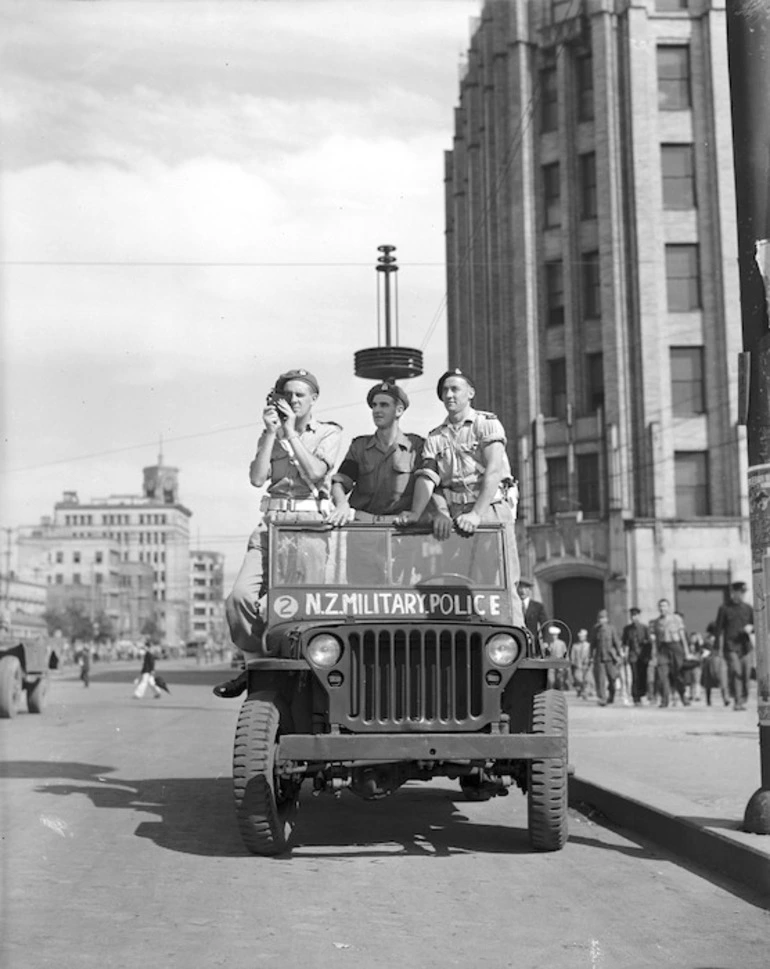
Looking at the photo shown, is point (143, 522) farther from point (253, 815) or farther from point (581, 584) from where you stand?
point (253, 815)

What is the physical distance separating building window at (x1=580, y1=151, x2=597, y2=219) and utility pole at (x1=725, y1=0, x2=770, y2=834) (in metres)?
35.5

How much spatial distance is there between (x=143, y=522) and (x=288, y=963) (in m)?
155

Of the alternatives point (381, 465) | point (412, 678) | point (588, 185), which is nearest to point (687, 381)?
point (588, 185)

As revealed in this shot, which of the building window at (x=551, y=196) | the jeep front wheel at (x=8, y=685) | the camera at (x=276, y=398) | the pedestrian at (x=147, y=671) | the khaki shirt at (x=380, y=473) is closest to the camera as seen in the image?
the camera at (x=276, y=398)

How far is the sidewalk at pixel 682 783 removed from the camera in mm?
7105

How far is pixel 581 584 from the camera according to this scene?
1628 inches

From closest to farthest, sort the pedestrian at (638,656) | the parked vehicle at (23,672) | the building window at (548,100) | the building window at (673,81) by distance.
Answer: the parked vehicle at (23,672)
the pedestrian at (638,656)
the building window at (673,81)
the building window at (548,100)

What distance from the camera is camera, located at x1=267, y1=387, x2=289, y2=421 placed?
28.3 feet

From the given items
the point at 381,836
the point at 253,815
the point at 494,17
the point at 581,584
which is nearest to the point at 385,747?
the point at 253,815

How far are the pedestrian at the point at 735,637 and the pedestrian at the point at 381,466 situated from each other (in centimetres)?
1118

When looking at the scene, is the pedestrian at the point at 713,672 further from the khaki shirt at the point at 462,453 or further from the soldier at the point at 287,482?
the soldier at the point at 287,482

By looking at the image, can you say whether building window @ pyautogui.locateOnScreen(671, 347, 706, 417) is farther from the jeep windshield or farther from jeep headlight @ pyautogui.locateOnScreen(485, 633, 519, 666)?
jeep headlight @ pyautogui.locateOnScreen(485, 633, 519, 666)

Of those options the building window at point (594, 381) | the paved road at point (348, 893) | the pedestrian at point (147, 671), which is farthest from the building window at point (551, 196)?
the paved road at point (348, 893)

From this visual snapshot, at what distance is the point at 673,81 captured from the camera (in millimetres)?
41844
